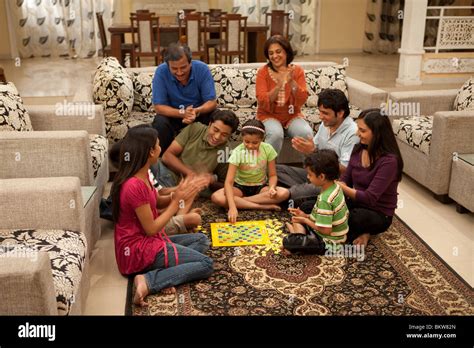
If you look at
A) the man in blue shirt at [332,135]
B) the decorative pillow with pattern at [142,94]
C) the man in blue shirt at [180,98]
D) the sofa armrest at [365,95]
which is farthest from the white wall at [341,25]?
the man in blue shirt at [332,135]

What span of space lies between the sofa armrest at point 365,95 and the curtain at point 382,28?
6.24m

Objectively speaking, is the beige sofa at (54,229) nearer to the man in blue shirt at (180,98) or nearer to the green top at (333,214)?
the green top at (333,214)

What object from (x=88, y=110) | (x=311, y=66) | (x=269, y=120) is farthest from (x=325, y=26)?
(x=88, y=110)

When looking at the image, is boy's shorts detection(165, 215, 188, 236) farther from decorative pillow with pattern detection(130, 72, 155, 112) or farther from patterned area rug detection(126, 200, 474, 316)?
decorative pillow with pattern detection(130, 72, 155, 112)

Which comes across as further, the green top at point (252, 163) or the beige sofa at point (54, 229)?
the green top at point (252, 163)

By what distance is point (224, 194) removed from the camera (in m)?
3.27

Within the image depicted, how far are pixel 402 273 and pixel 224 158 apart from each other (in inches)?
58.0

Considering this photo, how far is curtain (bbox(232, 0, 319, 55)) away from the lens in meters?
9.59

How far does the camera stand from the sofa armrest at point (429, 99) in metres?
4.05

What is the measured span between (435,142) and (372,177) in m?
0.88

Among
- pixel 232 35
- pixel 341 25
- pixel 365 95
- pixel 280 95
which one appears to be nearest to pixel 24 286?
pixel 280 95

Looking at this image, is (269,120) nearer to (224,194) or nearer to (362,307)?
(224,194)

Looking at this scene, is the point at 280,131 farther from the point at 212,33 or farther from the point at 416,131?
the point at 212,33

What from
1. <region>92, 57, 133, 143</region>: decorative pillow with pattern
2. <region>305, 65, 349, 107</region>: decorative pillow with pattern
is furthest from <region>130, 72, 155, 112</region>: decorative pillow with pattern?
<region>305, 65, 349, 107</region>: decorative pillow with pattern
